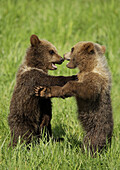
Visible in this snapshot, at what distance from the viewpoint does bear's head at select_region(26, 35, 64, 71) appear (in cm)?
497

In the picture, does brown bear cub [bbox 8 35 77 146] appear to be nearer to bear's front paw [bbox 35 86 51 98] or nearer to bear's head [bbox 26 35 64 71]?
bear's head [bbox 26 35 64 71]

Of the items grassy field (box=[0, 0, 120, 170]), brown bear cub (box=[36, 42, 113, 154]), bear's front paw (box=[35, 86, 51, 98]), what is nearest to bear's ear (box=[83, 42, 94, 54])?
brown bear cub (box=[36, 42, 113, 154])

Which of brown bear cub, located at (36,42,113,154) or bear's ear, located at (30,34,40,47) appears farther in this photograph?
bear's ear, located at (30,34,40,47)

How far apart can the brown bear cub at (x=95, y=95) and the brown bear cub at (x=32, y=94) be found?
0.27 meters

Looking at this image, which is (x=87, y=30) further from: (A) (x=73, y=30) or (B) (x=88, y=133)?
(B) (x=88, y=133)

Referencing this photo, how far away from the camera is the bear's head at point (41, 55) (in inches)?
196

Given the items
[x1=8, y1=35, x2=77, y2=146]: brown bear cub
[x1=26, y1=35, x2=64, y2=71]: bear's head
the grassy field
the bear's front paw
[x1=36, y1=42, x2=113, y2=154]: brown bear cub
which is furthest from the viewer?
[x1=26, y1=35, x2=64, y2=71]: bear's head

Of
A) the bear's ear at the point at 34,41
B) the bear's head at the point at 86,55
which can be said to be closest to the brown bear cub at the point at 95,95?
the bear's head at the point at 86,55

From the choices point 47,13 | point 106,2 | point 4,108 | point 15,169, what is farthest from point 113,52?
point 15,169

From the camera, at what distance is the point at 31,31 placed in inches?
346

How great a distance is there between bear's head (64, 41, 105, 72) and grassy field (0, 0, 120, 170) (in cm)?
110

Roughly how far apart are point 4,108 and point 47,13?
A: 4641 millimetres

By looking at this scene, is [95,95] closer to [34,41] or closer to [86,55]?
[86,55]

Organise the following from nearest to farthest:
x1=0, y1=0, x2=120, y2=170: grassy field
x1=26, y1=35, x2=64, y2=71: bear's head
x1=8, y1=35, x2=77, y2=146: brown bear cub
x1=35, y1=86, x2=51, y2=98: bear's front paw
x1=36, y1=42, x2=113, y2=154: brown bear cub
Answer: x1=0, y1=0, x2=120, y2=170: grassy field, x1=36, y1=42, x2=113, y2=154: brown bear cub, x1=35, y1=86, x2=51, y2=98: bear's front paw, x1=8, y1=35, x2=77, y2=146: brown bear cub, x1=26, y1=35, x2=64, y2=71: bear's head
